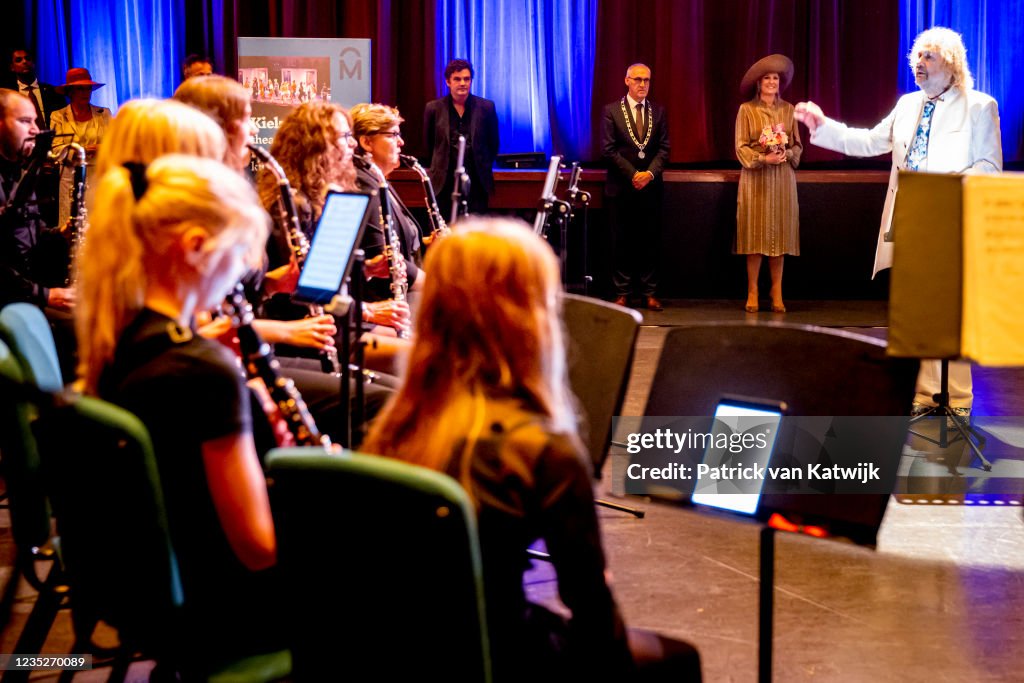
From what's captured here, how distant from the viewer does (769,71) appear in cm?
764

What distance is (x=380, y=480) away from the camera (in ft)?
4.36

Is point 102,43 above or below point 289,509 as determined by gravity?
above

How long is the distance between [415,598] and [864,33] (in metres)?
8.20

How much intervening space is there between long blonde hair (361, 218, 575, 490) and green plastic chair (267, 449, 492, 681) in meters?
0.14

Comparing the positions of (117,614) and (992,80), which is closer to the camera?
(117,614)

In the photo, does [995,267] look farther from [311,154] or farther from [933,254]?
Result: [311,154]

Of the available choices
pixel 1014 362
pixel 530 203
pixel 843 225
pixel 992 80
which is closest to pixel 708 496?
pixel 1014 362

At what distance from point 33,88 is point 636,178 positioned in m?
4.32

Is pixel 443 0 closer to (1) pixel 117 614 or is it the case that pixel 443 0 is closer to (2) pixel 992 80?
(2) pixel 992 80

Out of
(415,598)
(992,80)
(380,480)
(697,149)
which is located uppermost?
(992,80)

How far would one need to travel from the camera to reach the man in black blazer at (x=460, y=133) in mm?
7586

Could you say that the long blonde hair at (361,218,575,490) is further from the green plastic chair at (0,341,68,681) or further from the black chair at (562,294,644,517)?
the green plastic chair at (0,341,68,681)

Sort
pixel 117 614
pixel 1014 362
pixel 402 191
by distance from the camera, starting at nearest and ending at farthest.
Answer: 1. pixel 117 614
2. pixel 1014 362
3. pixel 402 191

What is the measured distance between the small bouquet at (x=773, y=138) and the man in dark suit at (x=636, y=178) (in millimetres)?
733
